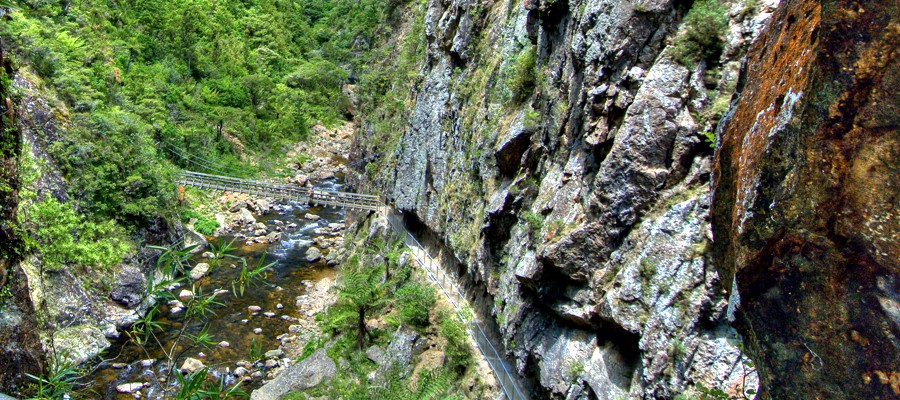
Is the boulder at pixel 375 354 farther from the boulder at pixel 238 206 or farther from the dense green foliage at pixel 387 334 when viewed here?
the boulder at pixel 238 206

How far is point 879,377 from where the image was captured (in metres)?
2.97

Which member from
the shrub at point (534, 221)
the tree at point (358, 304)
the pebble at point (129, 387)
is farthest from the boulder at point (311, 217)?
the shrub at point (534, 221)

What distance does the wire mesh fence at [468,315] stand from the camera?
9000 millimetres

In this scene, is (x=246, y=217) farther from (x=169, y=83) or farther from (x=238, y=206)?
(x=169, y=83)

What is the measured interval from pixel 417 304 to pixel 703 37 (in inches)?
313

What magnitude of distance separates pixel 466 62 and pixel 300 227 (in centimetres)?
1295

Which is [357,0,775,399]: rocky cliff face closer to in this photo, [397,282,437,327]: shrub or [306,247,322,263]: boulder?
[397,282,437,327]: shrub

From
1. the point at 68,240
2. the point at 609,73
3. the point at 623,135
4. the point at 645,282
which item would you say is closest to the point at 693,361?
the point at 645,282

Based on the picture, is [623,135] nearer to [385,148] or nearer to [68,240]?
[68,240]

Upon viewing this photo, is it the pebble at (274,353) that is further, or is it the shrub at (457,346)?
the pebble at (274,353)

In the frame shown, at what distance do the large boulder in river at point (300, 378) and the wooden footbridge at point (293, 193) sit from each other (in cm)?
809

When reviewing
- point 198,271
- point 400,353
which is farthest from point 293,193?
point 400,353

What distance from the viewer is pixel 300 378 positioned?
1199 cm

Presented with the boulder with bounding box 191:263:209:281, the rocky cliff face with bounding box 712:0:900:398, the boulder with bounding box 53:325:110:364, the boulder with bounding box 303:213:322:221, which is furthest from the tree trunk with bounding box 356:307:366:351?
the boulder with bounding box 303:213:322:221
